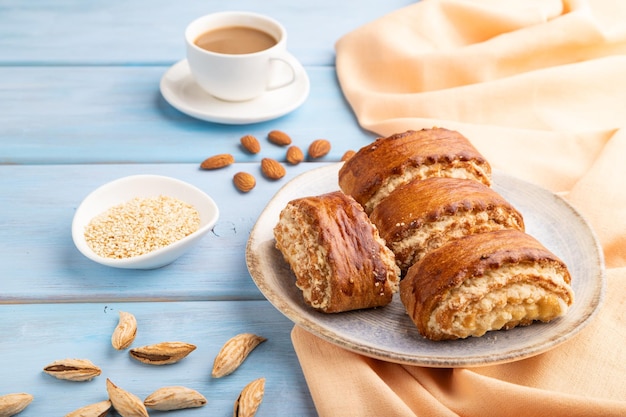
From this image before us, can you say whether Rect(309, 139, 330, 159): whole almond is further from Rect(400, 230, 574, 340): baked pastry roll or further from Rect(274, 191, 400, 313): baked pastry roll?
Rect(400, 230, 574, 340): baked pastry roll

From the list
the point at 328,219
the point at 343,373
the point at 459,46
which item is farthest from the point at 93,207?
the point at 459,46

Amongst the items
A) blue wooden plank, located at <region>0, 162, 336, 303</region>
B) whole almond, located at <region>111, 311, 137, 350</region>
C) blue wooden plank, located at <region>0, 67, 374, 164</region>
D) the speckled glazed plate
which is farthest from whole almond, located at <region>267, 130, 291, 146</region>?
whole almond, located at <region>111, 311, 137, 350</region>

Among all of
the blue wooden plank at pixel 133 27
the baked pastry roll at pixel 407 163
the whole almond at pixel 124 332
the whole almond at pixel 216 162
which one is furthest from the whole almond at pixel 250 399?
the blue wooden plank at pixel 133 27

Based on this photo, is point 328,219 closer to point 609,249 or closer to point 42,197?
point 609,249

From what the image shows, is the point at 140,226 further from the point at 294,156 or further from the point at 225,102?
the point at 225,102

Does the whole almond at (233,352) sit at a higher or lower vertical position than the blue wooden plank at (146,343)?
higher

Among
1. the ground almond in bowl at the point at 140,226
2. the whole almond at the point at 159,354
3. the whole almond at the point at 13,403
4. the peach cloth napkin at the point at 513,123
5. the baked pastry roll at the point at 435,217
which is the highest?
the baked pastry roll at the point at 435,217

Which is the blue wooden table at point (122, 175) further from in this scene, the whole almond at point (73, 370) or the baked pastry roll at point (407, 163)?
the baked pastry roll at point (407, 163)

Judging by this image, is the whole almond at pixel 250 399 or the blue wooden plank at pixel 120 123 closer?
the whole almond at pixel 250 399
